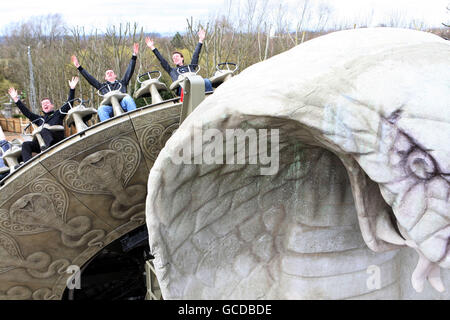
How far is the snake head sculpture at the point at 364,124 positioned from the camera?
1209 mm

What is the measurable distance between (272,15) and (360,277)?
33.2 ft

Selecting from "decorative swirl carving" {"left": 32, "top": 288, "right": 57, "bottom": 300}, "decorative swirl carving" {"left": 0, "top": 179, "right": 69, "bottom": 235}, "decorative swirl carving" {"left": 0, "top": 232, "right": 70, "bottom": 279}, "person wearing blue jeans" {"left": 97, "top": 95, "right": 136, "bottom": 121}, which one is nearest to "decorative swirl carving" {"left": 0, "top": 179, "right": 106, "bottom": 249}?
"decorative swirl carving" {"left": 0, "top": 179, "right": 69, "bottom": 235}

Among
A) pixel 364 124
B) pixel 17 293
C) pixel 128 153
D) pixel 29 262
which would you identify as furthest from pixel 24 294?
pixel 364 124

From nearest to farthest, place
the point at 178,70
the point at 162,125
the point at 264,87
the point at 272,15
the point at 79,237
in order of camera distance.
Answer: the point at 264,87 → the point at 162,125 → the point at 79,237 → the point at 178,70 → the point at 272,15

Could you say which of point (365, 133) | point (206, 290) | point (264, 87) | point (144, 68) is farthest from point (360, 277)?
point (144, 68)

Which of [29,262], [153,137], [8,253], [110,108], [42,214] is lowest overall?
[29,262]

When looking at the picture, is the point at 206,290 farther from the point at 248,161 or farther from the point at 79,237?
the point at 79,237

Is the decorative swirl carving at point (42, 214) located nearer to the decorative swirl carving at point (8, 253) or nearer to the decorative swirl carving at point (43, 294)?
the decorative swirl carving at point (8, 253)

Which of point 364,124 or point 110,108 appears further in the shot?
point 110,108

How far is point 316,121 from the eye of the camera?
129cm

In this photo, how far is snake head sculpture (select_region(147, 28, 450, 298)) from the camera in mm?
1209

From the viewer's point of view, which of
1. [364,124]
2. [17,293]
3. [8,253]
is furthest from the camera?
[17,293]

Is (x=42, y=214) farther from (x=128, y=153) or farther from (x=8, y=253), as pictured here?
(x=128, y=153)

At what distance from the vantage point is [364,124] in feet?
4.07
